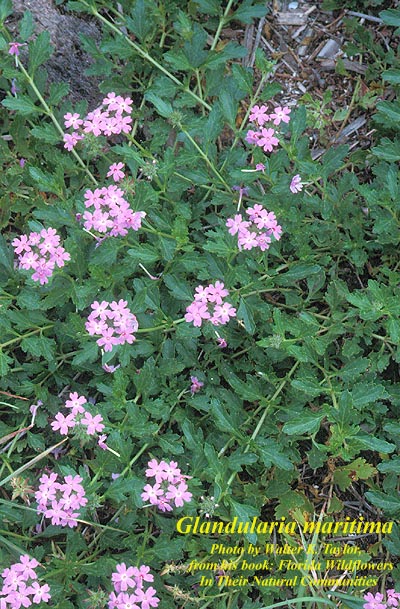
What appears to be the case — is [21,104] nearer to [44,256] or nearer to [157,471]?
[44,256]

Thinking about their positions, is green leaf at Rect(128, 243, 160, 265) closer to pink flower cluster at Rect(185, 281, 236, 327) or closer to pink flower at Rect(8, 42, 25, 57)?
pink flower cluster at Rect(185, 281, 236, 327)

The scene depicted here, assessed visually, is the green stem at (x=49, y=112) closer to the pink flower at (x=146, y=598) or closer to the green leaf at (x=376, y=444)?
the green leaf at (x=376, y=444)

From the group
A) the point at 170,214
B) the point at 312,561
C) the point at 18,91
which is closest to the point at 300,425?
the point at 312,561

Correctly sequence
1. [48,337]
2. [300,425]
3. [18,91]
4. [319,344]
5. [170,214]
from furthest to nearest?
[18,91] → [48,337] → [170,214] → [319,344] → [300,425]

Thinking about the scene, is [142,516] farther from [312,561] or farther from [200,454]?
[312,561]

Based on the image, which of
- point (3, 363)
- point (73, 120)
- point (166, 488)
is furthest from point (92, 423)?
point (73, 120)

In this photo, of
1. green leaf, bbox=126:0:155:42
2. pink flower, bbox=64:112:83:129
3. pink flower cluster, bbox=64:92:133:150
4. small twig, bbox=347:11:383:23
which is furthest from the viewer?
small twig, bbox=347:11:383:23

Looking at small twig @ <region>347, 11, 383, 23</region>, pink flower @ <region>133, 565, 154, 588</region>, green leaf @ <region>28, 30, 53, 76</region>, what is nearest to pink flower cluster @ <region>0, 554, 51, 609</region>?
pink flower @ <region>133, 565, 154, 588</region>
